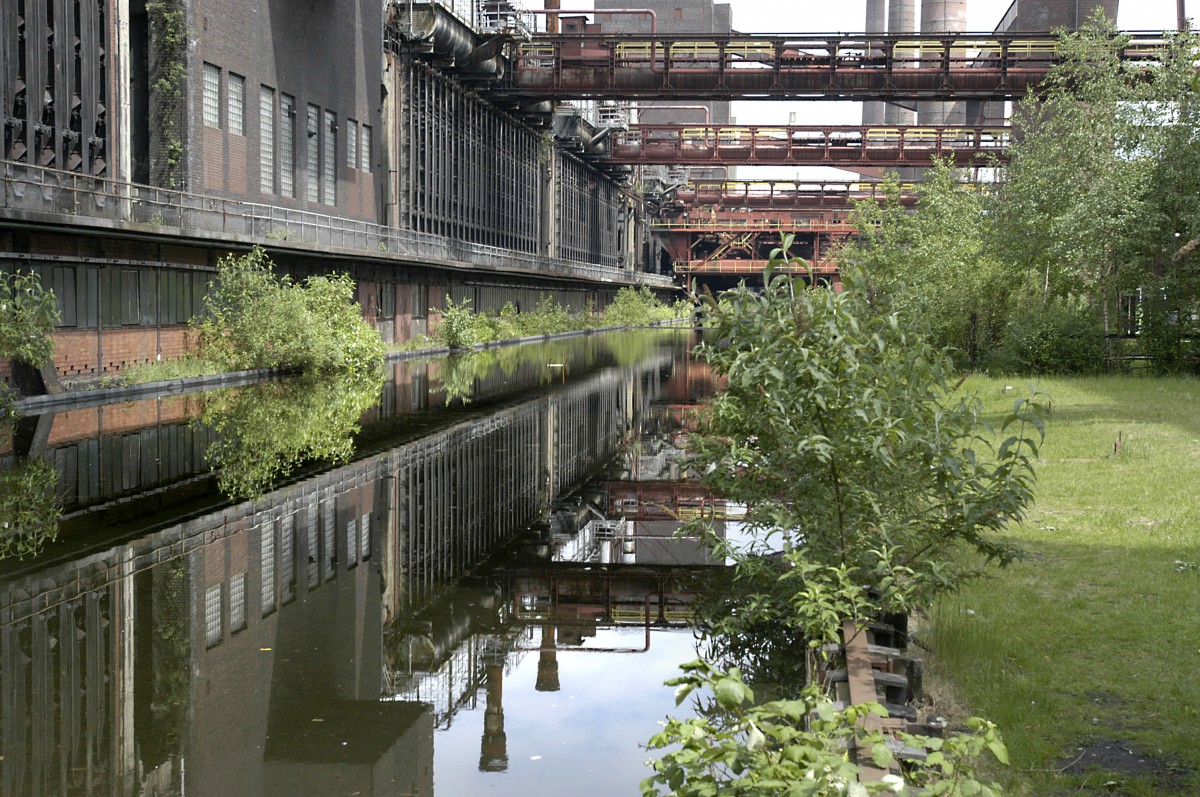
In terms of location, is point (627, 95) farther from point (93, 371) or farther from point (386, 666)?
point (386, 666)

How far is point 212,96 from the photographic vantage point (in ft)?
118

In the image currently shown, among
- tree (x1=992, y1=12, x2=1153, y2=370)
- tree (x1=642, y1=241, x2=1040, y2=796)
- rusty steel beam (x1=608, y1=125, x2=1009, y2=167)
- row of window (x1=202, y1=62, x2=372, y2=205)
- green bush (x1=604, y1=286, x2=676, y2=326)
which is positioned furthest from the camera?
green bush (x1=604, y1=286, x2=676, y2=326)

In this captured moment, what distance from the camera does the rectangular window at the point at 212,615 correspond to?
28.6 ft

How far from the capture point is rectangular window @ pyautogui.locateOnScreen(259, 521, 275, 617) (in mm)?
9750

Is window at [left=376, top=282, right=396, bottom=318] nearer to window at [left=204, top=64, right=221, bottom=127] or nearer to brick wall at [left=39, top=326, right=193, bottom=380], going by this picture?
window at [left=204, top=64, right=221, bottom=127]

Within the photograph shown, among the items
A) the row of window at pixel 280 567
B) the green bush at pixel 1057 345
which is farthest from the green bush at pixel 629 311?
the row of window at pixel 280 567

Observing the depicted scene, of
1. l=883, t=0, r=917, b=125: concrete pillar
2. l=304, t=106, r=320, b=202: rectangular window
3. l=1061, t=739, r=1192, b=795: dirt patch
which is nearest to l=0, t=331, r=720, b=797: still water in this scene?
l=1061, t=739, r=1192, b=795: dirt patch

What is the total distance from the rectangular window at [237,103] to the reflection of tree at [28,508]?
22.5m

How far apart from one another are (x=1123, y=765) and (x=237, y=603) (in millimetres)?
Result: 6266

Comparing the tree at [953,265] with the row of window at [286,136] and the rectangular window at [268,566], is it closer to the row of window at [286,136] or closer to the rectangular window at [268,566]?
the row of window at [286,136]

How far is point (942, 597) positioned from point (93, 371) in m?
21.6

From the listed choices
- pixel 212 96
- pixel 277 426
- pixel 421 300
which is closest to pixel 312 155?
pixel 212 96

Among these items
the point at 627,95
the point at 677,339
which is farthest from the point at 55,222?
the point at 677,339

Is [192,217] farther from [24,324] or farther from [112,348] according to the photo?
[24,324]
